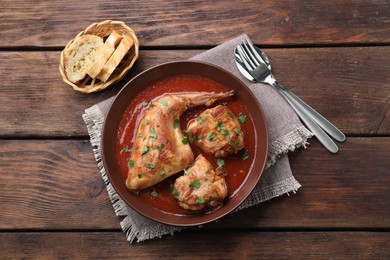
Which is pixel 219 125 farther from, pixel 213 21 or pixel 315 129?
pixel 213 21

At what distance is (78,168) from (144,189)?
18.3 inches

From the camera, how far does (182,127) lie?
92.7 inches

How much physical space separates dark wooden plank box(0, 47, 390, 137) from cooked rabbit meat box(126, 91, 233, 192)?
1.27ft

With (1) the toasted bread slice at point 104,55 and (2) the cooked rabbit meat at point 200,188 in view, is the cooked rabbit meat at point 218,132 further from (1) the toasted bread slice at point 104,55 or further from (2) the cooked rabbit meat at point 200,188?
(1) the toasted bread slice at point 104,55

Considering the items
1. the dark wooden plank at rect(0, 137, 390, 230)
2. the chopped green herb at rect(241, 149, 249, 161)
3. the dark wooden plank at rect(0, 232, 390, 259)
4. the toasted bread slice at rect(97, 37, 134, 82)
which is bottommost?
the dark wooden plank at rect(0, 232, 390, 259)

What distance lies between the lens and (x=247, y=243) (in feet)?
7.98

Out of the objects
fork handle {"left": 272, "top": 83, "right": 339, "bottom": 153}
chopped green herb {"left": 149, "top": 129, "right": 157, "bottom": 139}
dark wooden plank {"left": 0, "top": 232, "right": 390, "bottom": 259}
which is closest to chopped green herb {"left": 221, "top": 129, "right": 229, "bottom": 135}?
chopped green herb {"left": 149, "top": 129, "right": 157, "bottom": 139}

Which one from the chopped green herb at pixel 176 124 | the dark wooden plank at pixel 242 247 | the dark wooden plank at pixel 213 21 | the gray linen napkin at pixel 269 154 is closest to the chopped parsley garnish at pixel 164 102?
the chopped green herb at pixel 176 124

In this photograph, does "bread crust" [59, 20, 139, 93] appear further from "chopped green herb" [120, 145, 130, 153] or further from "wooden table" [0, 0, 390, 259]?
"chopped green herb" [120, 145, 130, 153]

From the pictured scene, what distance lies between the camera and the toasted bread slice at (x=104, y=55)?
2.42 metres

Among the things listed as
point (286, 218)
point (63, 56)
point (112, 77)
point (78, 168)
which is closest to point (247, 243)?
point (286, 218)

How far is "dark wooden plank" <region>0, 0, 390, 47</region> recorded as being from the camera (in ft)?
8.48

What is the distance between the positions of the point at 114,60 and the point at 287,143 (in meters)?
1.07

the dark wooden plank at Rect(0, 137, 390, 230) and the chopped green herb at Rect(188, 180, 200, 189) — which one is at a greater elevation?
the chopped green herb at Rect(188, 180, 200, 189)
